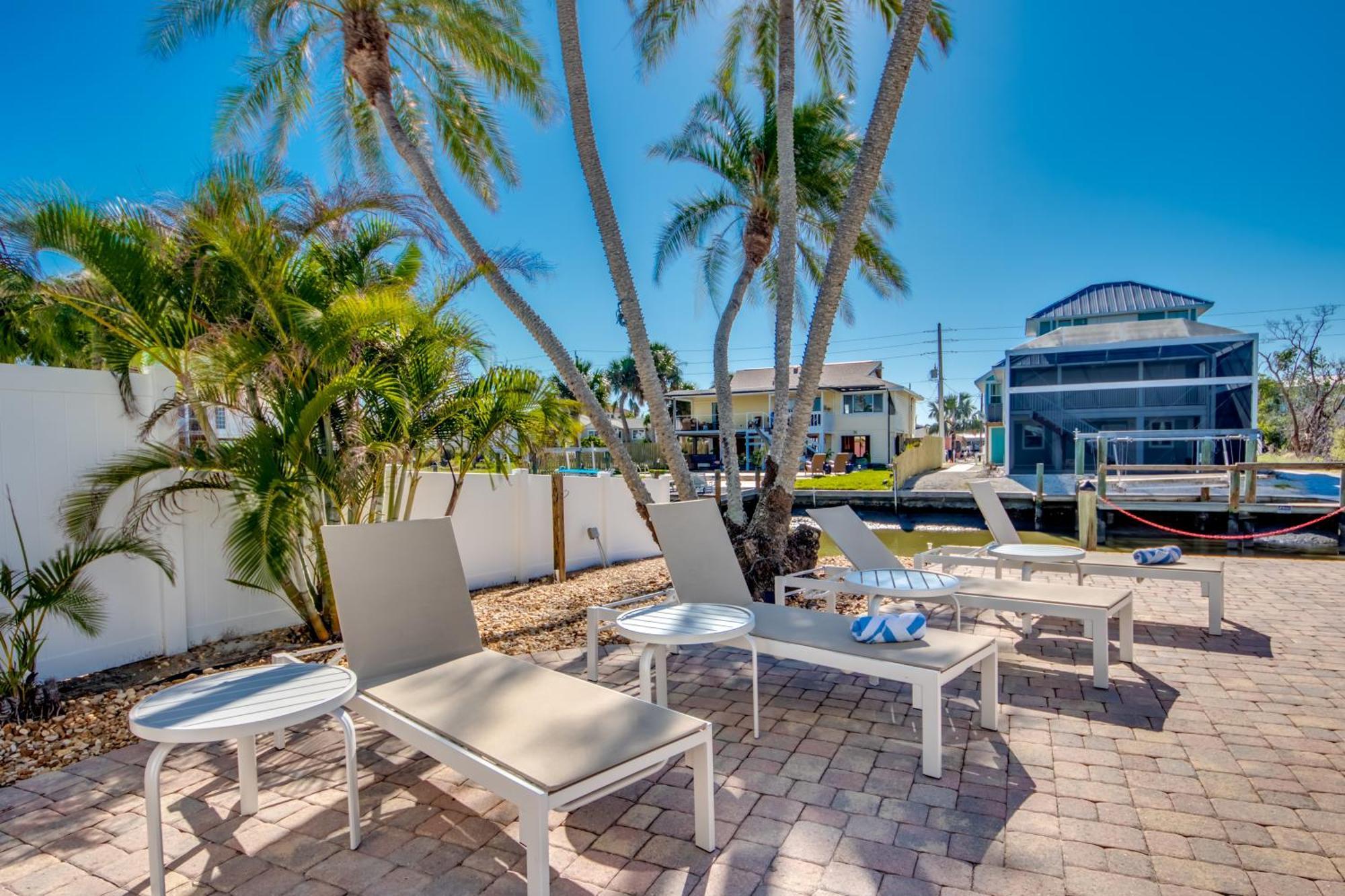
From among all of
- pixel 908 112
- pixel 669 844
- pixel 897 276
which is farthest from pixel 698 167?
pixel 669 844

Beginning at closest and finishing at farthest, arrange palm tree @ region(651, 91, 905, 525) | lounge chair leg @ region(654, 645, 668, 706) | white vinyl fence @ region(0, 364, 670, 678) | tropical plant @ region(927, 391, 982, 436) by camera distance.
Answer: lounge chair leg @ region(654, 645, 668, 706) → white vinyl fence @ region(0, 364, 670, 678) → palm tree @ region(651, 91, 905, 525) → tropical plant @ region(927, 391, 982, 436)

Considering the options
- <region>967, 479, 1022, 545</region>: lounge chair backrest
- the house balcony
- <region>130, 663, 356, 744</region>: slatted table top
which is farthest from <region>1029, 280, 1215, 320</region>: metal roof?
<region>130, 663, 356, 744</region>: slatted table top

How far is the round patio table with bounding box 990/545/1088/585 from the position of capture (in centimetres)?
579

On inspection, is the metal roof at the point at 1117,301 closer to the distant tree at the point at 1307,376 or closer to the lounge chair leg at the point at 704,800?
the distant tree at the point at 1307,376

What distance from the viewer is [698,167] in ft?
33.1

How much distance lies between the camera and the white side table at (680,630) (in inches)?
134

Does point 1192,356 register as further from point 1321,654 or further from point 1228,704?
point 1228,704

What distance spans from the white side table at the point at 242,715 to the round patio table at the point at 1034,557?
5.31m

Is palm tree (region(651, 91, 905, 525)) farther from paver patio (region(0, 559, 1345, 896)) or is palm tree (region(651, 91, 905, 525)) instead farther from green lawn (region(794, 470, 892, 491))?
green lawn (region(794, 470, 892, 491))

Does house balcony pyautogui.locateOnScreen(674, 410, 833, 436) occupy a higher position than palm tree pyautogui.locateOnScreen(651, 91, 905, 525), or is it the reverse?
palm tree pyautogui.locateOnScreen(651, 91, 905, 525)

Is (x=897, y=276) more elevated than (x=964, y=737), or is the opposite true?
(x=897, y=276)

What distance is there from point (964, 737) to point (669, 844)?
6.14 feet

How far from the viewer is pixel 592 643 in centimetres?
454

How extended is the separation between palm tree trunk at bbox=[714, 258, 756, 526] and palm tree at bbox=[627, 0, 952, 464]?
0.61 meters
